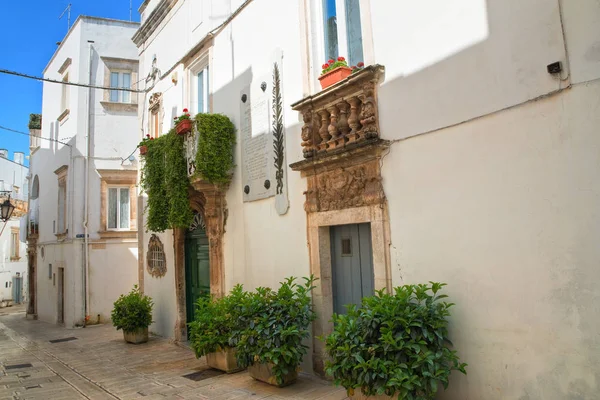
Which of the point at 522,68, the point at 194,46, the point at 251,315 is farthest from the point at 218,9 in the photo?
the point at 522,68

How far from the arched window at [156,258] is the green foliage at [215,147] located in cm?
319

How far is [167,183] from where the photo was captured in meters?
8.09

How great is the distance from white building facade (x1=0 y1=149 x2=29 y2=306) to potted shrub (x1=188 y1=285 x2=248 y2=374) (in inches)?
891

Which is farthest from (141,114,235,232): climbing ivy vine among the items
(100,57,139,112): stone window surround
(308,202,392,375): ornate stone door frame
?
(100,57,139,112): stone window surround

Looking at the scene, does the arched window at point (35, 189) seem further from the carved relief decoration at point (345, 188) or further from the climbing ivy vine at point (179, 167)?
the carved relief decoration at point (345, 188)

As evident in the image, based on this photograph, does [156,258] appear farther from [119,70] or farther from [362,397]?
[119,70]

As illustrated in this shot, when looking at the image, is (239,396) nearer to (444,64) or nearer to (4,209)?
(444,64)

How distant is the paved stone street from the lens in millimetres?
5352

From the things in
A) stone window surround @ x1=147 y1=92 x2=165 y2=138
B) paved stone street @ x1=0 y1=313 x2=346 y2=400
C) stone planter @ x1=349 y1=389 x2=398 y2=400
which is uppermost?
stone window surround @ x1=147 y1=92 x2=165 y2=138

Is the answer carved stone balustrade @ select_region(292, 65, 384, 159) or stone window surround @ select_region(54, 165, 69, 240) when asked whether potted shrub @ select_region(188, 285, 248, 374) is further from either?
stone window surround @ select_region(54, 165, 69, 240)

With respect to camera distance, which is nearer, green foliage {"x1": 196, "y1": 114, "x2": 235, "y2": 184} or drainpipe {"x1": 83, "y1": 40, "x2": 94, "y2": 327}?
green foliage {"x1": 196, "y1": 114, "x2": 235, "y2": 184}

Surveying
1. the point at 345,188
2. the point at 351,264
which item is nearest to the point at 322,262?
the point at 351,264

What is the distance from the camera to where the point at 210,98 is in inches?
332

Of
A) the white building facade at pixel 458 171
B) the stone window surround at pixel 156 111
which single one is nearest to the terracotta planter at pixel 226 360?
the white building facade at pixel 458 171
